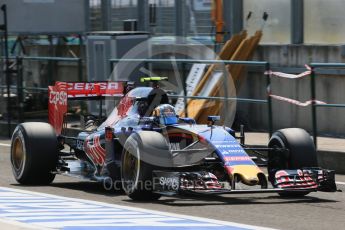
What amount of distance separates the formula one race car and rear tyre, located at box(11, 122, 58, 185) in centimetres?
1

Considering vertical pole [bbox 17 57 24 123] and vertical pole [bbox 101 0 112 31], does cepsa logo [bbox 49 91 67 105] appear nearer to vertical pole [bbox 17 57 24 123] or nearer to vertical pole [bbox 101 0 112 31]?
vertical pole [bbox 17 57 24 123]

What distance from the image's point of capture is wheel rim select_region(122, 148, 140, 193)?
39.2 feet

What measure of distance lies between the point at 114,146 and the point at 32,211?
2160 millimetres

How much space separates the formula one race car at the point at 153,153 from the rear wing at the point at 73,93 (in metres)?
0.01

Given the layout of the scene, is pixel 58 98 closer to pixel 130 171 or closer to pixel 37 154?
pixel 37 154

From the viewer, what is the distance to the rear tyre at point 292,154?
12500 millimetres

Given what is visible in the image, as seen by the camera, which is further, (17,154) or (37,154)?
(17,154)

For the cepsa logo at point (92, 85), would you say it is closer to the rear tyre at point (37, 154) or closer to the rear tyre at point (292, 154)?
the rear tyre at point (37, 154)

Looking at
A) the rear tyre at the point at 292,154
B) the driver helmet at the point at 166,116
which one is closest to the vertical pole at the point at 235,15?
the rear tyre at the point at 292,154

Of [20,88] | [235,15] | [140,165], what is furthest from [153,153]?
[20,88]

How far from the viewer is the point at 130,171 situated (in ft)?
39.9

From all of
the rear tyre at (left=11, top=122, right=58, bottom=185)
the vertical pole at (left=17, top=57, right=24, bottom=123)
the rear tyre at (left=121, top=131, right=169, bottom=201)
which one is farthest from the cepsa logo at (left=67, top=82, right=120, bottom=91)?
the vertical pole at (left=17, top=57, right=24, bottom=123)

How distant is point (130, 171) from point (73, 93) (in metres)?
2.75

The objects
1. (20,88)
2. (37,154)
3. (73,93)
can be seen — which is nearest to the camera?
(37,154)
